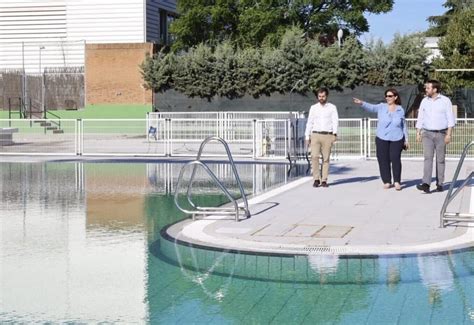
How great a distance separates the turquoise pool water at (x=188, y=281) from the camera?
6.68 m

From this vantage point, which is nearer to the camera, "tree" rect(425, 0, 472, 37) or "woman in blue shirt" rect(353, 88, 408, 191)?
"woman in blue shirt" rect(353, 88, 408, 191)

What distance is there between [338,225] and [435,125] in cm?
398

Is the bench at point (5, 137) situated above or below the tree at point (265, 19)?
below

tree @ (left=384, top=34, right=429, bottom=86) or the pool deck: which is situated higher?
tree @ (left=384, top=34, right=429, bottom=86)

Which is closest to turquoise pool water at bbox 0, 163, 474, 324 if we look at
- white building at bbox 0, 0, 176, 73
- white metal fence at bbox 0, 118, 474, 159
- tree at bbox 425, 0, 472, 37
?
white metal fence at bbox 0, 118, 474, 159

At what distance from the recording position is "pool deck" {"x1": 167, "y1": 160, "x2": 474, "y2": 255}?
30.7ft

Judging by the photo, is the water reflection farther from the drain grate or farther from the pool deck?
the drain grate

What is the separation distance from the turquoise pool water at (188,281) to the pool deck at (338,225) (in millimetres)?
342

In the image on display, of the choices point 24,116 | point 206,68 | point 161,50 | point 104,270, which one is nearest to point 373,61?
point 206,68

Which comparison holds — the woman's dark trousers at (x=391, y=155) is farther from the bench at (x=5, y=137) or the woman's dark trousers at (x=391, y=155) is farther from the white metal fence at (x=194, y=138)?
the bench at (x=5, y=137)

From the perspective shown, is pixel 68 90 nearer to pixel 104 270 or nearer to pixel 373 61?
pixel 373 61

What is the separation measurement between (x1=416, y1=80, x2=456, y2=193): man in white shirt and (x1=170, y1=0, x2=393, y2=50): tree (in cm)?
3125

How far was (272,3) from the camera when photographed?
45.6 m

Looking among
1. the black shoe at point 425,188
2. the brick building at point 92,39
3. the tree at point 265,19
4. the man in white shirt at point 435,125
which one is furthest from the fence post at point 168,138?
the tree at point 265,19
